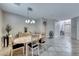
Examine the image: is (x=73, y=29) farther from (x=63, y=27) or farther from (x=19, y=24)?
(x=19, y=24)

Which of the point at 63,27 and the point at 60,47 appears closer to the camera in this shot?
the point at 60,47

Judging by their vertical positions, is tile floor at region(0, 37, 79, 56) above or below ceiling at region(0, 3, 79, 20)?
below

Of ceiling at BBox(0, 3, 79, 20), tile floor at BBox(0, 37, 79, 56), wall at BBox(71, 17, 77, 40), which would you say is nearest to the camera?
ceiling at BBox(0, 3, 79, 20)

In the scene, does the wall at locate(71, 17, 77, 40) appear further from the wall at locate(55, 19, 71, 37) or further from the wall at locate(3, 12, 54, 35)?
→ the wall at locate(3, 12, 54, 35)

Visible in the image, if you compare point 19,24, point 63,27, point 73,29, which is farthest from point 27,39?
point 73,29

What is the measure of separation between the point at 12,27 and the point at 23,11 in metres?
0.41

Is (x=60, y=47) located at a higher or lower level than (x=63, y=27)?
lower

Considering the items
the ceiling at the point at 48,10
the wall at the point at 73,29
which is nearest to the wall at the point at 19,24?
the ceiling at the point at 48,10

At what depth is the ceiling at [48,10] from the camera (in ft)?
6.54

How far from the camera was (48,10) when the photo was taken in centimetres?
218

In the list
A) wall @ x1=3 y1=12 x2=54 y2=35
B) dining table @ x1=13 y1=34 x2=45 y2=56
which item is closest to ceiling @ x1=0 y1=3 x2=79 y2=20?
wall @ x1=3 y1=12 x2=54 y2=35

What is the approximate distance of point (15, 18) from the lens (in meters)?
2.25

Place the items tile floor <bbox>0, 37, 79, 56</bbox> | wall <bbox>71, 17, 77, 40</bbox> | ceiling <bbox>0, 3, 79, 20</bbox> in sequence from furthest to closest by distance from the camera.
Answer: wall <bbox>71, 17, 77, 40</bbox> → tile floor <bbox>0, 37, 79, 56</bbox> → ceiling <bbox>0, 3, 79, 20</bbox>

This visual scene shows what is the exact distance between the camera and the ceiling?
199cm
